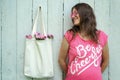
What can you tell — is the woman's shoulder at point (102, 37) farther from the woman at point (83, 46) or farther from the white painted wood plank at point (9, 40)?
the white painted wood plank at point (9, 40)

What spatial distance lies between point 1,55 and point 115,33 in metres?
0.77

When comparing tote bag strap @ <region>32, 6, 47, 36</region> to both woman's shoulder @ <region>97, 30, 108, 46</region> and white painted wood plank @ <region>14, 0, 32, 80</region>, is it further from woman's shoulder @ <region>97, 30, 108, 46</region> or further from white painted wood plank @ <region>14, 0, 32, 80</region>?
woman's shoulder @ <region>97, 30, 108, 46</region>

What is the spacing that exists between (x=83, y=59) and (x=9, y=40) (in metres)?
0.50

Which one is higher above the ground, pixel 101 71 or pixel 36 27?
pixel 36 27

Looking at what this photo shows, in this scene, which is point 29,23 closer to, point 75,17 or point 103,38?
point 75,17

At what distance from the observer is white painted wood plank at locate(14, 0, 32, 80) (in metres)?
1.78

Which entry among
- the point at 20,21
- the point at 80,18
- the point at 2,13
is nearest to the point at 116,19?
the point at 80,18

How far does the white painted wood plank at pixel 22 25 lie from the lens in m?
1.78

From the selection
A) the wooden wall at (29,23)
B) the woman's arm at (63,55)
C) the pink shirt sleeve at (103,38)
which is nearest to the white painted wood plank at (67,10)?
the wooden wall at (29,23)

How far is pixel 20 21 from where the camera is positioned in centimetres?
179

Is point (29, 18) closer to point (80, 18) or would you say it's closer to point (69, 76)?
point (80, 18)

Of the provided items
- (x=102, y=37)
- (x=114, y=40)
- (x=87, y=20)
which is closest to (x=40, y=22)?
(x=87, y=20)

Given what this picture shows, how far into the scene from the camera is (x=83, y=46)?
5.53 ft

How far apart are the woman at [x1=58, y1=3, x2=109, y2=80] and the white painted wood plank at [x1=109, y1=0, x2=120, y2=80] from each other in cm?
10
